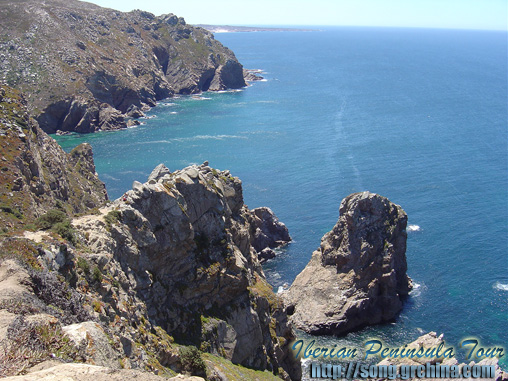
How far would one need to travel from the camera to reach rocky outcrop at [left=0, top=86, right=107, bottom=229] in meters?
58.3

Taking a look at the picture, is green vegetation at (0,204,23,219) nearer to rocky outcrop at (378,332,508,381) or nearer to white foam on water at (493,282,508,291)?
rocky outcrop at (378,332,508,381)

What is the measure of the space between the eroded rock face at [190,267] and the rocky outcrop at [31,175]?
62.4 feet

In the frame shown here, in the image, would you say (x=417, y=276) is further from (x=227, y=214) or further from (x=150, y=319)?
(x=150, y=319)

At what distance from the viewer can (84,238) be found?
33.8 m

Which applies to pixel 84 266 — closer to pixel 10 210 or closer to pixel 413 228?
pixel 10 210

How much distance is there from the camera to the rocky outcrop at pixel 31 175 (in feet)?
191

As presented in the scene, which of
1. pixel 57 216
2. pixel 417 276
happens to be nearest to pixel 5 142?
pixel 57 216

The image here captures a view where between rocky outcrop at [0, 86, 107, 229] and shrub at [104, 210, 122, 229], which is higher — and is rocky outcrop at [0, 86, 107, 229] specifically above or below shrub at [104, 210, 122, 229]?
below

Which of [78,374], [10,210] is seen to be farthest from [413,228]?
[78,374]

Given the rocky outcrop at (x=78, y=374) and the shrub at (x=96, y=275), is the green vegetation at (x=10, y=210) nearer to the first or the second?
the shrub at (x=96, y=275)

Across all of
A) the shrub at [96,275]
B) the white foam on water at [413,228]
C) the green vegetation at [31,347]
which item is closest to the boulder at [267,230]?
the white foam on water at [413,228]

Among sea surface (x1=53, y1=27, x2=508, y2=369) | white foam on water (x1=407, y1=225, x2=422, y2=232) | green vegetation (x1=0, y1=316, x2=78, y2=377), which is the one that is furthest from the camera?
white foam on water (x1=407, y1=225, x2=422, y2=232)

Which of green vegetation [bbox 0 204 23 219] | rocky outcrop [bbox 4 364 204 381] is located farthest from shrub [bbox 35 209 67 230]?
green vegetation [bbox 0 204 23 219]

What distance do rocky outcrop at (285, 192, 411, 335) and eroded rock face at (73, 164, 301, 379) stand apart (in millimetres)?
21405
